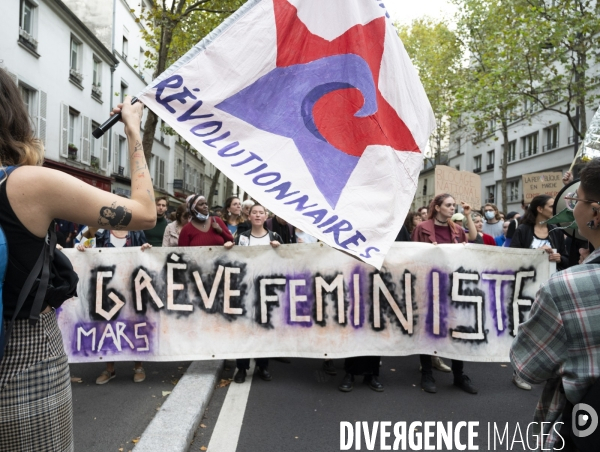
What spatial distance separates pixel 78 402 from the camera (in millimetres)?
4484

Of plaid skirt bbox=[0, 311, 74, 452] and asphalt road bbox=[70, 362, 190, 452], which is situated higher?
plaid skirt bbox=[0, 311, 74, 452]

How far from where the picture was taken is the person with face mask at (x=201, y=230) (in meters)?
5.75

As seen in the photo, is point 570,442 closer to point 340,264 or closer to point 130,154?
point 130,154

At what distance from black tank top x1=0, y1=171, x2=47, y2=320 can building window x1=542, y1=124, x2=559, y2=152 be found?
3365cm

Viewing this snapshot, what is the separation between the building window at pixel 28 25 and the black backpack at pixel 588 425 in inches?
781

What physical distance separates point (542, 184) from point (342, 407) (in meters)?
7.66

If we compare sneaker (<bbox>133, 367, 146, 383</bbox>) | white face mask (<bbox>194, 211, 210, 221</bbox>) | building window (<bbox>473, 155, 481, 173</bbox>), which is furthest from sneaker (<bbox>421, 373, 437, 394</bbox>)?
building window (<bbox>473, 155, 481, 173</bbox>)

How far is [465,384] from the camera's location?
501 centimetres

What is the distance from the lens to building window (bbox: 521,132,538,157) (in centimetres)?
3388

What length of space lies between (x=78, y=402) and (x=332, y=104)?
11.2 ft

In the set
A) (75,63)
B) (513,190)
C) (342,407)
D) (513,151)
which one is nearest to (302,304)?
(342,407)

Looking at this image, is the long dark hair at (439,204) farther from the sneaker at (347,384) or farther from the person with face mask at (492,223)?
the person with face mask at (492,223)

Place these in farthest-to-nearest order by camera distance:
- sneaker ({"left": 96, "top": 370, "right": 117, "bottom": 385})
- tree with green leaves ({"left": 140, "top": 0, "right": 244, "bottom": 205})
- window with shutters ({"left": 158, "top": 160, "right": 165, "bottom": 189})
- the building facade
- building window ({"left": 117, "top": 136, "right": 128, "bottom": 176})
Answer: window with shutters ({"left": 158, "top": 160, "right": 165, "bottom": 189}) → building window ({"left": 117, "top": 136, "right": 128, "bottom": 176}) → the building facade → tree with green leaves ({"left": 140, "top": 0, "right": 244, "bottom": 205}) → sneaker ({"left": 96, "top": 370, "right": 117, "bottom": 385})

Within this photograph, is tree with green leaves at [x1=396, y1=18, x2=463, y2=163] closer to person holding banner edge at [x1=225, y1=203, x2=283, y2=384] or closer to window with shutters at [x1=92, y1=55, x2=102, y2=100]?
window with shutters at [x1=92, y1=55, x2=102, y2=100]
